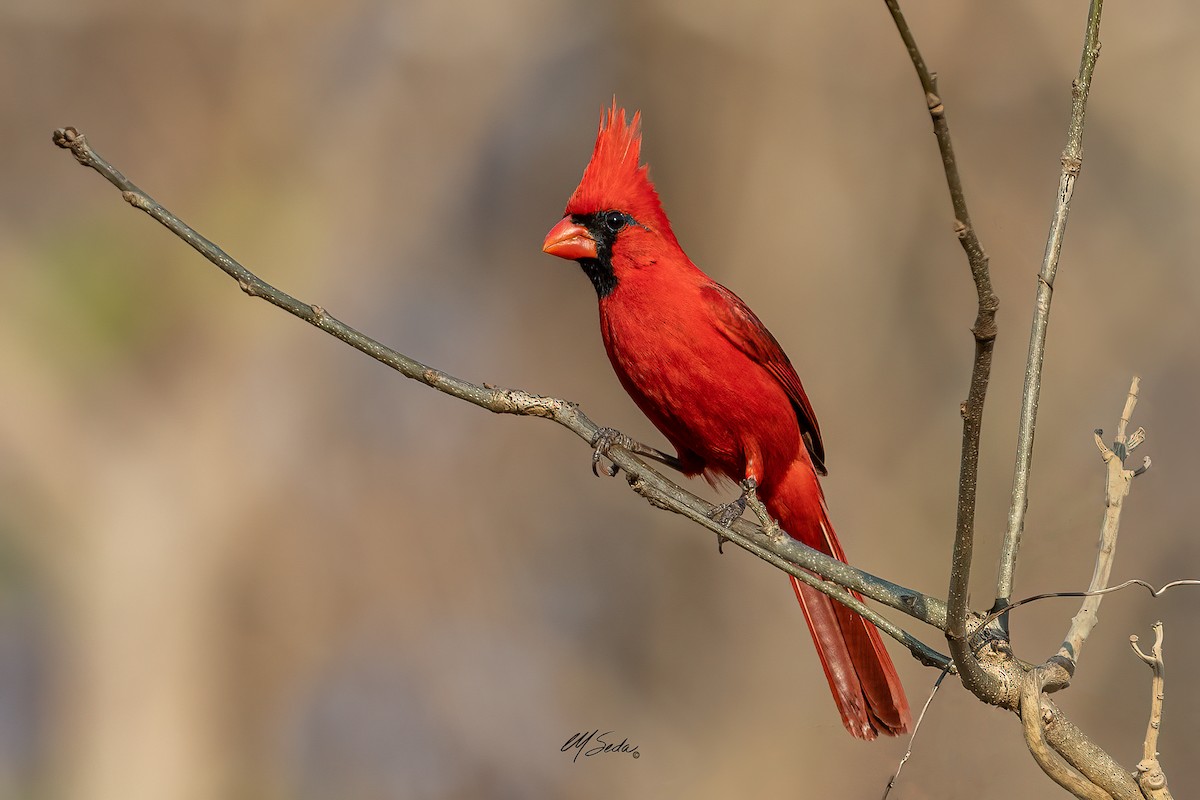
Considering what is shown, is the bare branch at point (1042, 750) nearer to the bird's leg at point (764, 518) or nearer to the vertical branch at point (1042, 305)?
the vertical branch at point (1042, 305)

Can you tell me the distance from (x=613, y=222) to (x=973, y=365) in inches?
68.9

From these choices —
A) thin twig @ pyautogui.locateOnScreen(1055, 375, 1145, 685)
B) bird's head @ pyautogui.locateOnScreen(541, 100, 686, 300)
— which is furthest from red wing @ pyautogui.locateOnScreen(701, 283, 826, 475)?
thin twig @ pyautogui.locateOnScreen(1055, 375, 1145, 685)

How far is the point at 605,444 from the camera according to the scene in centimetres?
240

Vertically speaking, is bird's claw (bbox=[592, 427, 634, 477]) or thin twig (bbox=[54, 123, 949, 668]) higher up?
bird's claw (bbox=[592, 427, 634, 477])

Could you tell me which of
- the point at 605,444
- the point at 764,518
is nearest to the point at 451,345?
the point at 605,444

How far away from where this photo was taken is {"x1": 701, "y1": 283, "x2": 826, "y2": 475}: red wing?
3174mm

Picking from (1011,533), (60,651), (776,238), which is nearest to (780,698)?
(776,238)

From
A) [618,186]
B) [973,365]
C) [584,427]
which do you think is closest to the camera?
[973,365]

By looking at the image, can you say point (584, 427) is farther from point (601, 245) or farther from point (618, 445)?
point (601, 245)

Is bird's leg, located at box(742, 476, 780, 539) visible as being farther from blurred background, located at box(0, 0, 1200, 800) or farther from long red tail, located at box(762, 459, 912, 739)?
blurred background, located at box(0, 0, 1200, 800)

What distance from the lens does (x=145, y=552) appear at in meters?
6.07

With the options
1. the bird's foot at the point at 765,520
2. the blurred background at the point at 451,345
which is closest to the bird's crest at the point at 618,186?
the bird's foot at the point at 765,520

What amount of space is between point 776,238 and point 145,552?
3.36 m

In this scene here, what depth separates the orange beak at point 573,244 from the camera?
3.21 metres
